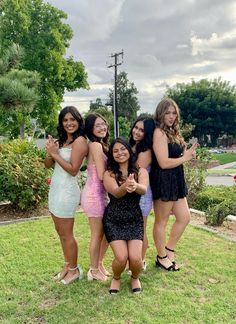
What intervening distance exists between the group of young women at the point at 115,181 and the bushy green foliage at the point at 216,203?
7.98 ft

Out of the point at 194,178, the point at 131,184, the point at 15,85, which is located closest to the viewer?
the point at 131,184

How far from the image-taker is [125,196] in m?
3.29

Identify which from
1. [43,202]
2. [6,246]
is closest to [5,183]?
[43,202]

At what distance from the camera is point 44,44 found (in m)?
21.2

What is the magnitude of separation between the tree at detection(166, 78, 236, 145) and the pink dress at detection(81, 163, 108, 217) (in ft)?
110

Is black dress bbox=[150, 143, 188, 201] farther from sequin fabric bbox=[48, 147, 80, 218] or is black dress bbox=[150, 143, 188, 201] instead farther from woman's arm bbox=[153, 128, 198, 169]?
sequin fabric bbox=[48, 147, 80, 218]

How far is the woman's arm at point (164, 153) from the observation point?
137 inches

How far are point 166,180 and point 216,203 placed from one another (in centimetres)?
370

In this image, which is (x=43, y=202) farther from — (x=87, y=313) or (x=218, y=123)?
(x=218, y=123)

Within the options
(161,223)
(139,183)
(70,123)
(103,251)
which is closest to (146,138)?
(139,183)

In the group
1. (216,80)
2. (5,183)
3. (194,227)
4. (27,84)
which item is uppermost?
(216,80)

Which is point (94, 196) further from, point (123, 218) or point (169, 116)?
point (169, 116)

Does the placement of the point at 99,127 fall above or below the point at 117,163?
above

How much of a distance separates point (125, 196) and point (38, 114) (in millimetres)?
19159
